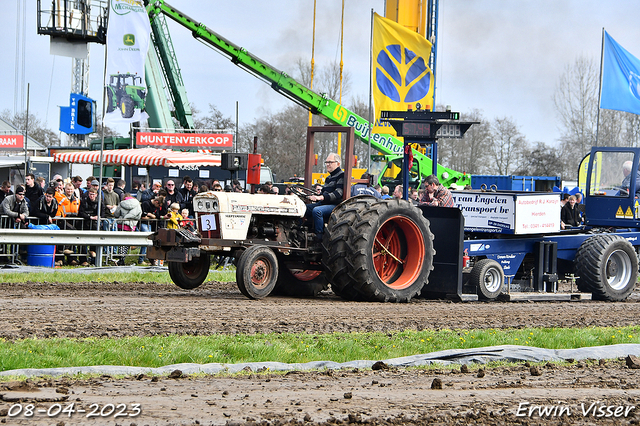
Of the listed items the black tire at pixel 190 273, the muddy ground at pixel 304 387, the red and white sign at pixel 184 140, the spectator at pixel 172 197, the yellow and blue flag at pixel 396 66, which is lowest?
the muddy ground at pixel 304 387

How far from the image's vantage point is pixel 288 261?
11469 mm

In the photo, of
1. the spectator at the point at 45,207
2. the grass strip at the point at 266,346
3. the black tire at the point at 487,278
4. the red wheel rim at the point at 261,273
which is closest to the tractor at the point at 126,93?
the spectator at the point at 45,207

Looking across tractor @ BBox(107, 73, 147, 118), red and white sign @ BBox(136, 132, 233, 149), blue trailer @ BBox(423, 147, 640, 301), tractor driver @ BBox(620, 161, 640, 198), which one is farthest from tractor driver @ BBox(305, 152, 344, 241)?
red and white sign @ BBox(136, 132, 233, 149)

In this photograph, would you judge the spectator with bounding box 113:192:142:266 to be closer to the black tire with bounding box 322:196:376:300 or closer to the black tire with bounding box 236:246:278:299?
the black tire with bounding box 236:246:278:299

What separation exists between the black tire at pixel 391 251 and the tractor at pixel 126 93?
1746 centimetres

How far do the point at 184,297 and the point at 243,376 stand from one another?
525cm

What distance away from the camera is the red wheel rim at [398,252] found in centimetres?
1162

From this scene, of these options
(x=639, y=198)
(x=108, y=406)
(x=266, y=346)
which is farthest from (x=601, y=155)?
(x=108, y=406)

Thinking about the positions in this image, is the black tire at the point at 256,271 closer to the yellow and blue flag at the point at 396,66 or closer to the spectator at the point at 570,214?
the spectator at the point at 570,214

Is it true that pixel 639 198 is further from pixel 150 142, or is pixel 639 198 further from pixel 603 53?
pixel 150 142

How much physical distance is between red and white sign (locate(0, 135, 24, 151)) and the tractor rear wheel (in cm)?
2538

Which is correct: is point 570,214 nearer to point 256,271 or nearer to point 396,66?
point 396,66

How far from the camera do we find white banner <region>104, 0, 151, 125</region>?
26641mm

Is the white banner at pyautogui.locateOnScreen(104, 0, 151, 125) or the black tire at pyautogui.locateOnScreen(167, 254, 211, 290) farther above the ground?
the white banner at pyautogui.locateOnScreen(104, 0, 151, 125)
